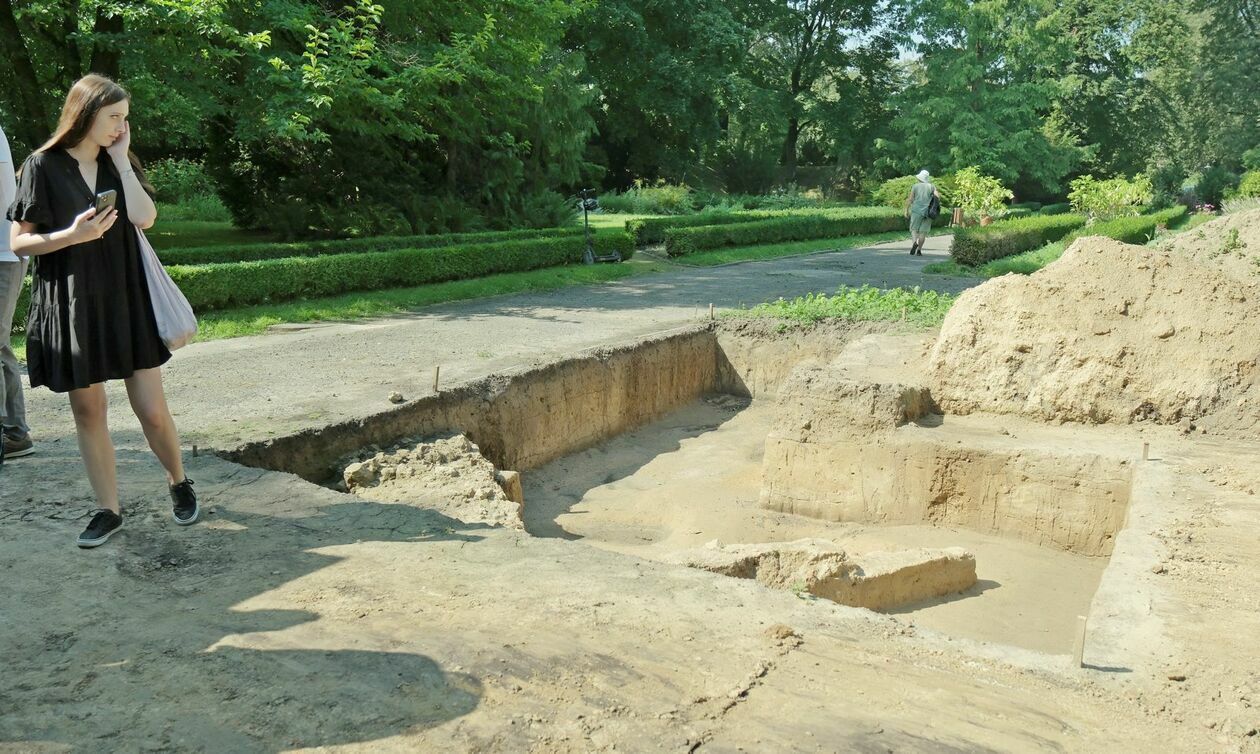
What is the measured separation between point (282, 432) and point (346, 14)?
11.7 metres

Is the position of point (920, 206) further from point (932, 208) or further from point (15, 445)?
point (15, 445)

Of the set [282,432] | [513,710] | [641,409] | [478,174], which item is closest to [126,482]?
[282,432]

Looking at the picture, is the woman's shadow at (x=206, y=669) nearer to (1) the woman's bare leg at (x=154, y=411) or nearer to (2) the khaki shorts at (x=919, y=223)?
(1) the woman's bare leg at (x=154, y=411)

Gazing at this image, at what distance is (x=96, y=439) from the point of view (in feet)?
15.9

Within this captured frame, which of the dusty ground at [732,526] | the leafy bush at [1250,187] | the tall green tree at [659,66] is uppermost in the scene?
the tall green tree at [659,66]

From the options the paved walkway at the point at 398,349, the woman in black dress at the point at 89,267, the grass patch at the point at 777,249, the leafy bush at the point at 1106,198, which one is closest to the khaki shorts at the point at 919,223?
the grass patch at the point at 777,249

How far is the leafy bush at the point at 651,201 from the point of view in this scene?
36.0 metres

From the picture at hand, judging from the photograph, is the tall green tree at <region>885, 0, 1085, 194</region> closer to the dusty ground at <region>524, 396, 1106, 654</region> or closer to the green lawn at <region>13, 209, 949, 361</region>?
the green lawn at <region>13, 209, 949, 361</region>

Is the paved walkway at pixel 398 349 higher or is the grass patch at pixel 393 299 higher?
the grass patch at pixel 393 299

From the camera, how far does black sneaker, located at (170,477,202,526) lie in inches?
208

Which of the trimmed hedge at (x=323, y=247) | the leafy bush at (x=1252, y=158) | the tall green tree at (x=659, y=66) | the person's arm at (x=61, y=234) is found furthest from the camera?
the leafy bush at (x=1252, y=158)

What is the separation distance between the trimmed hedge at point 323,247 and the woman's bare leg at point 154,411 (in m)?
10.7

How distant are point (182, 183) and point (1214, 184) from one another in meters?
43.7

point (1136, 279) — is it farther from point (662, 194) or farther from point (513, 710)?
point (662, 194)
